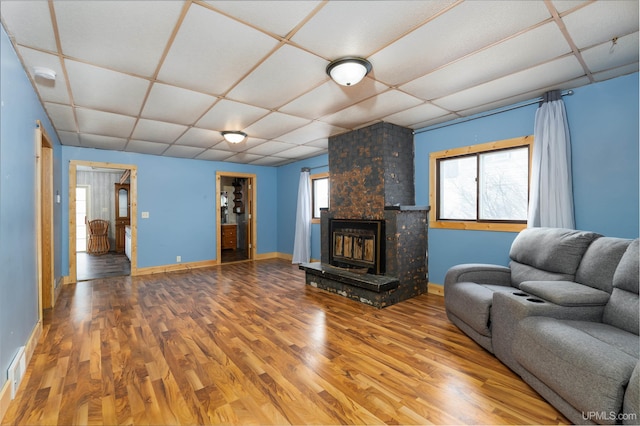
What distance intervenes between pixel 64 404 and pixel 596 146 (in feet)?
16.3

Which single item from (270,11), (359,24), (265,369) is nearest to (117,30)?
(270,11)

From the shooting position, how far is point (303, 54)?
225 cm

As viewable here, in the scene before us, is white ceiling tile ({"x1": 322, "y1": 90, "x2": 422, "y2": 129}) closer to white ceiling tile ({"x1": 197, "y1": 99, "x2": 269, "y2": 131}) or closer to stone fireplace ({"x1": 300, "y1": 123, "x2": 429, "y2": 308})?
stone fireplace ({"x1": 300, "y1": 123, "x2": 429, "y2": 308})

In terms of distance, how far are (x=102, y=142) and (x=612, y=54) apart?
6.75 metres

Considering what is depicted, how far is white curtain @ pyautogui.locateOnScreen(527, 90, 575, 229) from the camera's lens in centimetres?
291

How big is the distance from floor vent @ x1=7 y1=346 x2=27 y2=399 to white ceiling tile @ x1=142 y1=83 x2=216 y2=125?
250 centimetres

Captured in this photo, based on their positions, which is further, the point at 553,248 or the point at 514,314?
the point at 553,248

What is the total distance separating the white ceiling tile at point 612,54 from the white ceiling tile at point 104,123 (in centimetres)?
495

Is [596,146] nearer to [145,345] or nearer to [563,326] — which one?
[563,326]

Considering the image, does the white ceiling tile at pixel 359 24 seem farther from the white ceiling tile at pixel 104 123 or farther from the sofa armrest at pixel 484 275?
the white ceiling tile at pixel 104 123

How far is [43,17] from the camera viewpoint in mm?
1775

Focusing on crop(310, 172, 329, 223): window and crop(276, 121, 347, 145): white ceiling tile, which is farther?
crop(310, 172, 329, 223): window

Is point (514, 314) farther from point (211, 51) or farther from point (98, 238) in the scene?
point (98, 238)

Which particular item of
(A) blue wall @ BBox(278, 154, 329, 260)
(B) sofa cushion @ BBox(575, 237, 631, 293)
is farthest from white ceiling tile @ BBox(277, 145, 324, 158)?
(B) sofa cushion @ BBox(575, 237, 631, 293)
